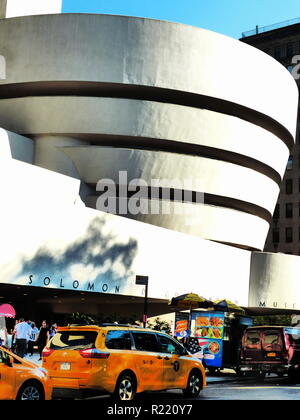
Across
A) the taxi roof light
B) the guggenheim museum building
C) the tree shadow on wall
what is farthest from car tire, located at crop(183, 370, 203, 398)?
the guggenheim museum building

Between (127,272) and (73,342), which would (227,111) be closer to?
(127,272)

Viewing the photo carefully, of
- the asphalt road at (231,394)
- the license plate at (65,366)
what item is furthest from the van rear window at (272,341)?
the license plate at (65,366)

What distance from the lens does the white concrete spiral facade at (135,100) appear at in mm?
37969

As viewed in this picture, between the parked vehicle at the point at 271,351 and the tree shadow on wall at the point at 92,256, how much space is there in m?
10.5

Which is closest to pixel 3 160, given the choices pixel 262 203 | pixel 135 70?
pixel 135 70

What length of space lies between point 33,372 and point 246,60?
113ft

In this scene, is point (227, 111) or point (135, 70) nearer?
point (135, 70)

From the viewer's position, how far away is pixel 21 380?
11.5 metres

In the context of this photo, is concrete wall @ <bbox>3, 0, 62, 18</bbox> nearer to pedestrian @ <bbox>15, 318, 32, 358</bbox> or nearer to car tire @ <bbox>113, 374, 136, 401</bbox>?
pedestrian @ <bbox>15, 318, 32, 358</bbox>

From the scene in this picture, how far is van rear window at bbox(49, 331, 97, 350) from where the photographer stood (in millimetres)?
13438

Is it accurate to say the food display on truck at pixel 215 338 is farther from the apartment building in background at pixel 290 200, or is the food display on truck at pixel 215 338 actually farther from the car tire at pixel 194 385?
the apartment building in background at pixel 290 200

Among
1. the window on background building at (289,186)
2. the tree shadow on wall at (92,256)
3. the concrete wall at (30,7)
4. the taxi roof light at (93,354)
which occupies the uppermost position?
the concrete wall at (30,7)

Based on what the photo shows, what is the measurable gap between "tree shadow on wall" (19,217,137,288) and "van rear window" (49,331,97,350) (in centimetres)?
1439

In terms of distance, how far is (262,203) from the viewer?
150 feet
